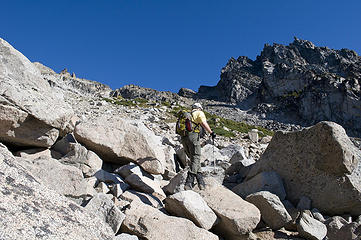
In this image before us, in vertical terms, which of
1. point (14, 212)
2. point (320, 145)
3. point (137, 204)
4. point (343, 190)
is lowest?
point (14, 212)

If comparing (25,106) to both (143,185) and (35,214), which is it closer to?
(143,185)

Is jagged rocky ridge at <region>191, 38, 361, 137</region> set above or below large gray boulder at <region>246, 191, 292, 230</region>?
above

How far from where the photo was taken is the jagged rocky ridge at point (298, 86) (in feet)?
244

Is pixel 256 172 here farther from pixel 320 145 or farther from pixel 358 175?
pixel 358 175

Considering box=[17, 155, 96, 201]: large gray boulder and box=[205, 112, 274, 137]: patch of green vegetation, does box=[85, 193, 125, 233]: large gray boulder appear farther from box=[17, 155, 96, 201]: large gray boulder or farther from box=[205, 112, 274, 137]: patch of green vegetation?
box=[205, 112, 274, 137]: patch of green vegetation

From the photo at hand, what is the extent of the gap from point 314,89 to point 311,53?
57.0 m

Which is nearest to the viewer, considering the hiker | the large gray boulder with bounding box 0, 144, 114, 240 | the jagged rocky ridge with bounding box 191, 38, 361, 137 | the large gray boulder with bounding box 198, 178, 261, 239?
the large gray boulder with bounding box 0, 144, 114, 240

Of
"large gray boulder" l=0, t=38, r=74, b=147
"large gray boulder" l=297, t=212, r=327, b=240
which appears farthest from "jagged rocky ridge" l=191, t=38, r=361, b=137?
"large gray boulder" l=0, t=38, r=74, b=147

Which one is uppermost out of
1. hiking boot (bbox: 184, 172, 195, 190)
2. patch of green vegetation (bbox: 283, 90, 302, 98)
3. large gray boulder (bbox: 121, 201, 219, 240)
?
patch of green vegetation (bbox: 283, 90, 302, 98)

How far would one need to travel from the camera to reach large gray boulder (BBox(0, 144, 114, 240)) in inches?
87.5

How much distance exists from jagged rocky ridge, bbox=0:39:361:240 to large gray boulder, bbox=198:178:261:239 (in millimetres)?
18

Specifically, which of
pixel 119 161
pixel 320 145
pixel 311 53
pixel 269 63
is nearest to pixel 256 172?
pixel 320 145

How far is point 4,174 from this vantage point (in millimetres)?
2727

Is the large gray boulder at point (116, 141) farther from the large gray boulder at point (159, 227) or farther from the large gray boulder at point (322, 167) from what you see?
the large gray boulder at point (322, 167)
